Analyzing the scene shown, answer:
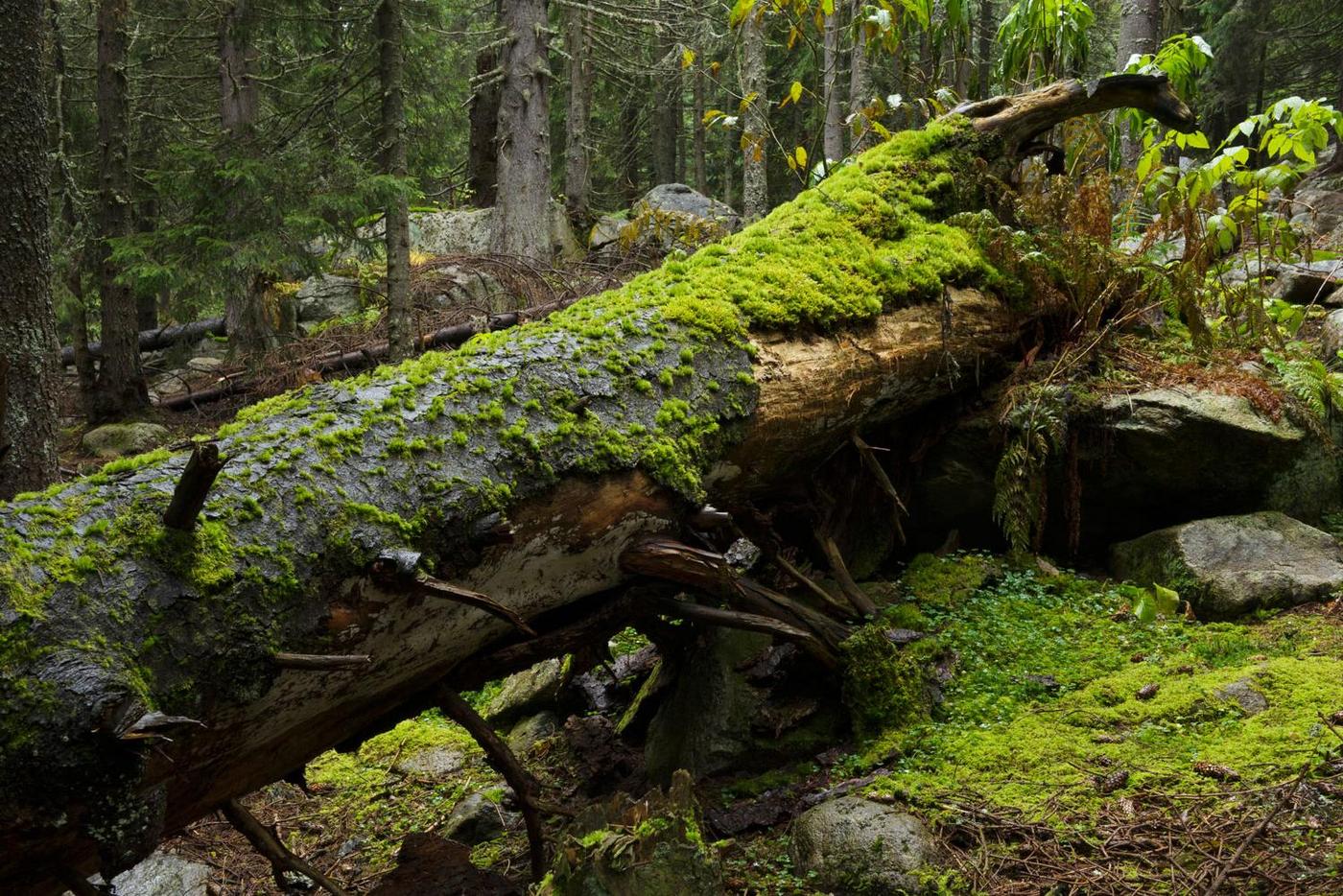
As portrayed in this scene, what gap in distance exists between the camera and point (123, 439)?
36.9 feet

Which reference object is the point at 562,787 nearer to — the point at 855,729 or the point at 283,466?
the point at 855,729

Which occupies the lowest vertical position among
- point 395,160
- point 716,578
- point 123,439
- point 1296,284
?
point 123,439

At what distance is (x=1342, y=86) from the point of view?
18609 millimetres

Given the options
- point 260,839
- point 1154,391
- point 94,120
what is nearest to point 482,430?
point 260,839

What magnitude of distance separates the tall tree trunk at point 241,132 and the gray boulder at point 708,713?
8.31 metres

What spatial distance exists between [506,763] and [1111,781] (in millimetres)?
2200

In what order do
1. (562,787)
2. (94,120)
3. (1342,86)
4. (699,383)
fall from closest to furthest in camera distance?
(699,383) < (562,787) < (94,120) < (1342,86)

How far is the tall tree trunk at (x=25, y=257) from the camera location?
456 cm

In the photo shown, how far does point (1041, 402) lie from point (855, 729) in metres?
2.15

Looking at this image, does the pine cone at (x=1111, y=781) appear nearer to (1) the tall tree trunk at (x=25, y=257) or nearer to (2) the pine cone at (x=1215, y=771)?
(2) the pine cone at (x=1215, y=771)

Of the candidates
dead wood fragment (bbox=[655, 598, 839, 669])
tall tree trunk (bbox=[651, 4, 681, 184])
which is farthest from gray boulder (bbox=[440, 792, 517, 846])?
tall tree trunk (bbox=[651, 4, 681, 184])

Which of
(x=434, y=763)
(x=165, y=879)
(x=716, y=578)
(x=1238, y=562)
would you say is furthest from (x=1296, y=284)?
(x=165, y=879)

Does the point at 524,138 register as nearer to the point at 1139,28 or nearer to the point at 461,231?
the point at 461,231

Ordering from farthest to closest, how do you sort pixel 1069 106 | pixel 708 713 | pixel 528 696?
pixel 1069 106
pixel 528 696
pixel 708 713
